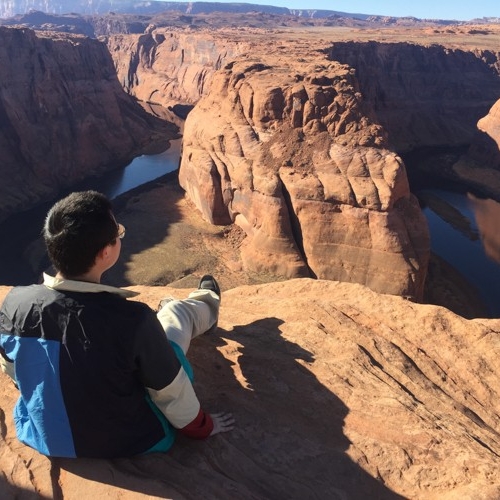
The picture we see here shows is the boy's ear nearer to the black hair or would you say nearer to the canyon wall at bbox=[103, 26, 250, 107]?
the black hair

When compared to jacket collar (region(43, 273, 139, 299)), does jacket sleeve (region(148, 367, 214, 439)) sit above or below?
below

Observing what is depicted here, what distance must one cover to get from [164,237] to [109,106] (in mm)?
34217

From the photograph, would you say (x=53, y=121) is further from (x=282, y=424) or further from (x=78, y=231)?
(x=78, y=231)

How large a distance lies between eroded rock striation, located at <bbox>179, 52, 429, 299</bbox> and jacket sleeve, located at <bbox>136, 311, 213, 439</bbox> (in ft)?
66.6

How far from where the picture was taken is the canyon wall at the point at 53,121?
44531 mm

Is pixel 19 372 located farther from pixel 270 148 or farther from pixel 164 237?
pixel 164 237

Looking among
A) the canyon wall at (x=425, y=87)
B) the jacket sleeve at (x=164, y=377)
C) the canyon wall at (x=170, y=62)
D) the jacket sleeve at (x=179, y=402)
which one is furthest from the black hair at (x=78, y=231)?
the canyon wall at (x=170, y=62)

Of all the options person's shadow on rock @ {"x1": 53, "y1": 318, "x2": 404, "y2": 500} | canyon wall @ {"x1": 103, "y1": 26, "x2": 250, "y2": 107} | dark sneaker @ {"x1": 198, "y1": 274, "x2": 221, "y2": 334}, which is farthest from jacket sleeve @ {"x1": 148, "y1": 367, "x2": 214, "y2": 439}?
canyon wall @ {"x1": 103, "y1": 26, "x2": 250, "y2": 107}

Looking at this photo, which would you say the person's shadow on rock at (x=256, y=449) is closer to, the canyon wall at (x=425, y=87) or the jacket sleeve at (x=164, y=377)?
the jacket sleeve at (x=164, y=377)

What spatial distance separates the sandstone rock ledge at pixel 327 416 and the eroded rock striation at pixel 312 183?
1420cm

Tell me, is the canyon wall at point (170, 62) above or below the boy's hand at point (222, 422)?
above

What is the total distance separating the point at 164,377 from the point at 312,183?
2183cm

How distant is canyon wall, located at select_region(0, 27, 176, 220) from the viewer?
44531mm

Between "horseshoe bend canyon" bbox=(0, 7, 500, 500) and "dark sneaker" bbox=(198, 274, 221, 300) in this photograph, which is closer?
"horseshoe bend canyon" bbox=(0, 7, 500, 500)
